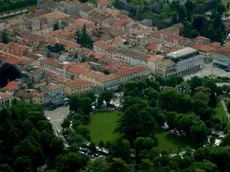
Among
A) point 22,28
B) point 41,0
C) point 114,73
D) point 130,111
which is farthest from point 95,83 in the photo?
point 41,0

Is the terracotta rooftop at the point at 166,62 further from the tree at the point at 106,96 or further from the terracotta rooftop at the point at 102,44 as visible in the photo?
the tree at the point at 106,96

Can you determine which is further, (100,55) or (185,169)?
(100,55)

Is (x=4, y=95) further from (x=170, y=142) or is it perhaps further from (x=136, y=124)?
(x=170, y=142)

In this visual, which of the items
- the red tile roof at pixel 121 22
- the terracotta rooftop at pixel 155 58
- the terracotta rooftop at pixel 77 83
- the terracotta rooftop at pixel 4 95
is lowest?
the red tile roof at pixel 121 22

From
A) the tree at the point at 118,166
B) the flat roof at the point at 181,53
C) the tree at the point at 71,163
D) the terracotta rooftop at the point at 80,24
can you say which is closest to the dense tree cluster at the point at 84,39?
the terracotta rooftop at the point at 80,24

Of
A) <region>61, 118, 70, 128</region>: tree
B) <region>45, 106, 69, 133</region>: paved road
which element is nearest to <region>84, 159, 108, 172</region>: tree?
<region>61, 118, 70, 128</region>: tree

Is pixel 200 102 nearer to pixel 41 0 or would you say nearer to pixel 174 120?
pixel 174 120

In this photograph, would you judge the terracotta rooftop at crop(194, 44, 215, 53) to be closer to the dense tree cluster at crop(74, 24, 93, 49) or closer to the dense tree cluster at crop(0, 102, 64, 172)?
the dense tree cluster at crop(74, 24, 93, 49)

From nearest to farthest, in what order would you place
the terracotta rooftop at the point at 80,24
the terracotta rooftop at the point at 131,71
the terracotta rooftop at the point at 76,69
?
the terracotta rooftop at the point at 131,71 → the terracotta rooftop at the point at 76,69 → the terracotta rooftop at the point at 80,24
